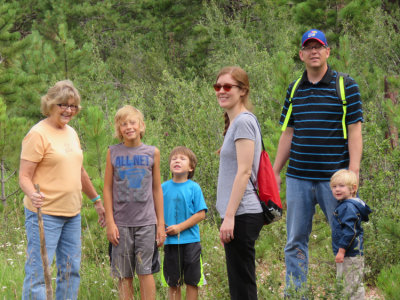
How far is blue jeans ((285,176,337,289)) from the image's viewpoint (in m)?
3.42

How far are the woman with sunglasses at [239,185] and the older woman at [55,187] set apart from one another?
3.23 ft

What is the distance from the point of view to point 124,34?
16.5 metres

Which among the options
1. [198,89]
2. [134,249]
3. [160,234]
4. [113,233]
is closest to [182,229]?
[160,234]

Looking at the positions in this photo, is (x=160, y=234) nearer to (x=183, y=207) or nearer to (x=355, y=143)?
(x=183, y=207)

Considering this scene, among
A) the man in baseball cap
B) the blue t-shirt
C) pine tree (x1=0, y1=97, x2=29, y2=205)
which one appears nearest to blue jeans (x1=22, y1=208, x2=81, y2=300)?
the blue t-shirt

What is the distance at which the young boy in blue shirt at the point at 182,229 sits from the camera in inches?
145

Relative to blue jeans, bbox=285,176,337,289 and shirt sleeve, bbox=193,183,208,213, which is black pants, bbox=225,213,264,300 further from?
shirt sleeve, bbox=193,183,208,213

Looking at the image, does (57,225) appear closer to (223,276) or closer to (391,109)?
(223,276)

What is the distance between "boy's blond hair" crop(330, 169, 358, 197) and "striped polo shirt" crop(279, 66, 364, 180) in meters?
0.14

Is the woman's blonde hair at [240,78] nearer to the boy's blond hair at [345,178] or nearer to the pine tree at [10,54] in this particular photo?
the boy's blond hair at [345,178]

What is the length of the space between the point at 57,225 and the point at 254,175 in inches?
49.9

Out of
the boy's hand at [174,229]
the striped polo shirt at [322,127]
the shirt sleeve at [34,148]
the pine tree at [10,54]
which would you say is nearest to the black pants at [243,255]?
the striped polo shirt at [322,127]

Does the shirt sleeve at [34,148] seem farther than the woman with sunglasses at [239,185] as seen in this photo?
Yes

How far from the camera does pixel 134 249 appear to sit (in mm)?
3596
